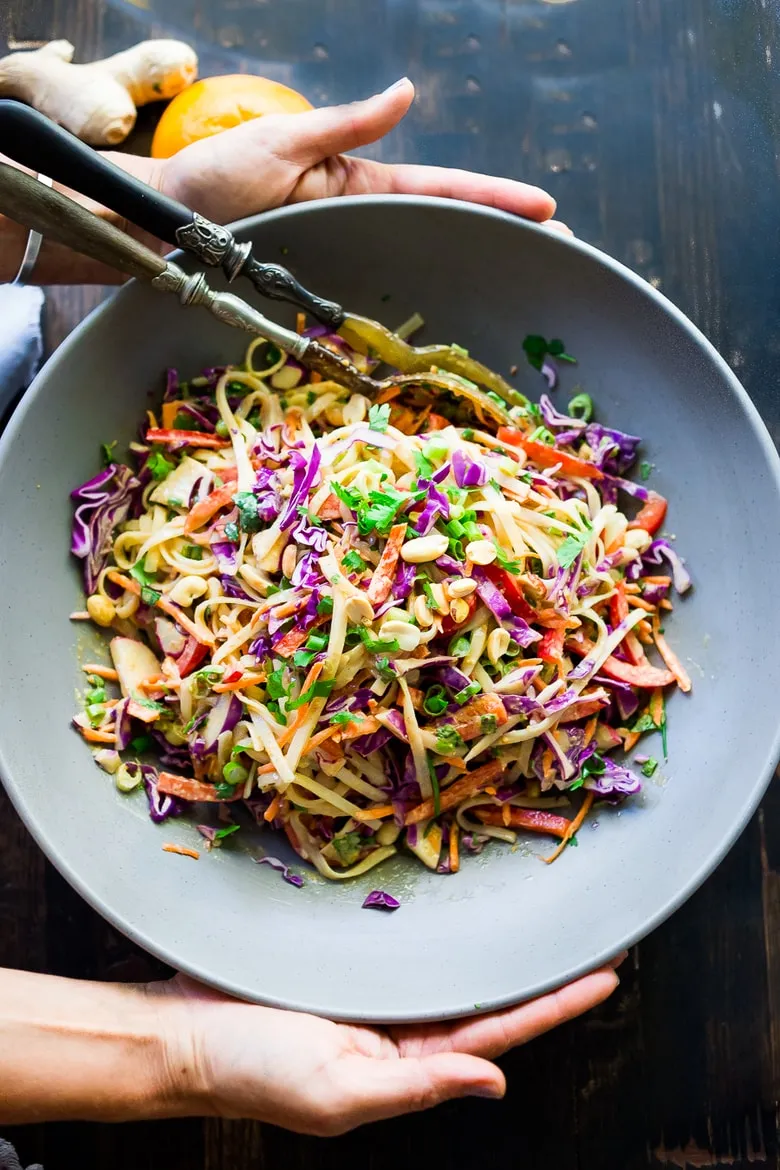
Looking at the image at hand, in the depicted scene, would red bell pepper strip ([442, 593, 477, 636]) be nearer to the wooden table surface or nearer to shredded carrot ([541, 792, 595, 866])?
shredded carrot ([541, 792, 595, 866])

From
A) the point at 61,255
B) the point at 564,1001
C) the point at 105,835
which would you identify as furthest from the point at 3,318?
the point at 564,1001

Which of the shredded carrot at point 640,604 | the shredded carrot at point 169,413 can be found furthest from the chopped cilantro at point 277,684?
the shredded carrot at point 640,604

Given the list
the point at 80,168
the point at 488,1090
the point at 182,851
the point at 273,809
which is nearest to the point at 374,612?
the point at 273,809

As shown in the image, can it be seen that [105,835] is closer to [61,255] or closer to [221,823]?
[221,823]

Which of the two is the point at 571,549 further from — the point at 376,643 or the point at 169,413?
the point at 169,413

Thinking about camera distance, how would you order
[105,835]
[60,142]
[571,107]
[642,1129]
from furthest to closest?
[571,107]
[642,1129]
[105,835]
[60,142]

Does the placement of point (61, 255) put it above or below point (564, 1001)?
above
